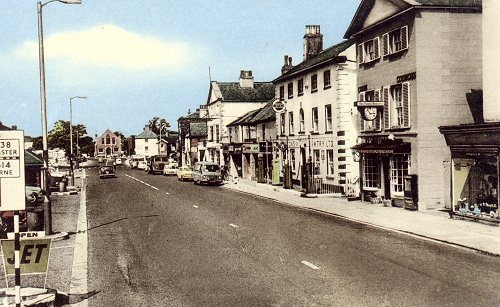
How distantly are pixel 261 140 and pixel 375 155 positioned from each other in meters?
22.4

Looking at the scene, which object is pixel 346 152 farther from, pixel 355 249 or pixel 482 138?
pixel 355 249

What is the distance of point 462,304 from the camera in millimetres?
8945

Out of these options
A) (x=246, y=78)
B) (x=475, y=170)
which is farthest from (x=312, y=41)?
(x=475, y=170)

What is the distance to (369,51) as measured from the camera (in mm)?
28234

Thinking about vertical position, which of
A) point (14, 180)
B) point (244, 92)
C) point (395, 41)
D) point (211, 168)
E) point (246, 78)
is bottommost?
point (211, 168)

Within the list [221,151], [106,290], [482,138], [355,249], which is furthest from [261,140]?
[106,290]

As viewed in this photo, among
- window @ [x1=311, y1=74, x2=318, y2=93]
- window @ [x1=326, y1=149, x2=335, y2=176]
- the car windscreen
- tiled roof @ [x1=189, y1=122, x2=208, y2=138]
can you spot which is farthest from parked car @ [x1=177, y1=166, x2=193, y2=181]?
tiled roof @ [x1=189, y1=122, x2=208, y2=138]

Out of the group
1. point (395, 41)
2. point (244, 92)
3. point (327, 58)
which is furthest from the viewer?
point (244, 92)

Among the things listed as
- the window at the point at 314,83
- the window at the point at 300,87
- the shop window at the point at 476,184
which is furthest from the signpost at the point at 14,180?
the window at the point at 300,87

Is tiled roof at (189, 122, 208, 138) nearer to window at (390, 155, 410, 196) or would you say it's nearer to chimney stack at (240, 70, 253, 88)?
chimney stack at (240, 70, 253, 88)

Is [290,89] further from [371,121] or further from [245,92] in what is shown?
[245,92]

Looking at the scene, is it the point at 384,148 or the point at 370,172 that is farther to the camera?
the point at 370,172

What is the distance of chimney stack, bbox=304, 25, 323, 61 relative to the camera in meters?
43.7

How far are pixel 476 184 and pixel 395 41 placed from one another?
8699mm
